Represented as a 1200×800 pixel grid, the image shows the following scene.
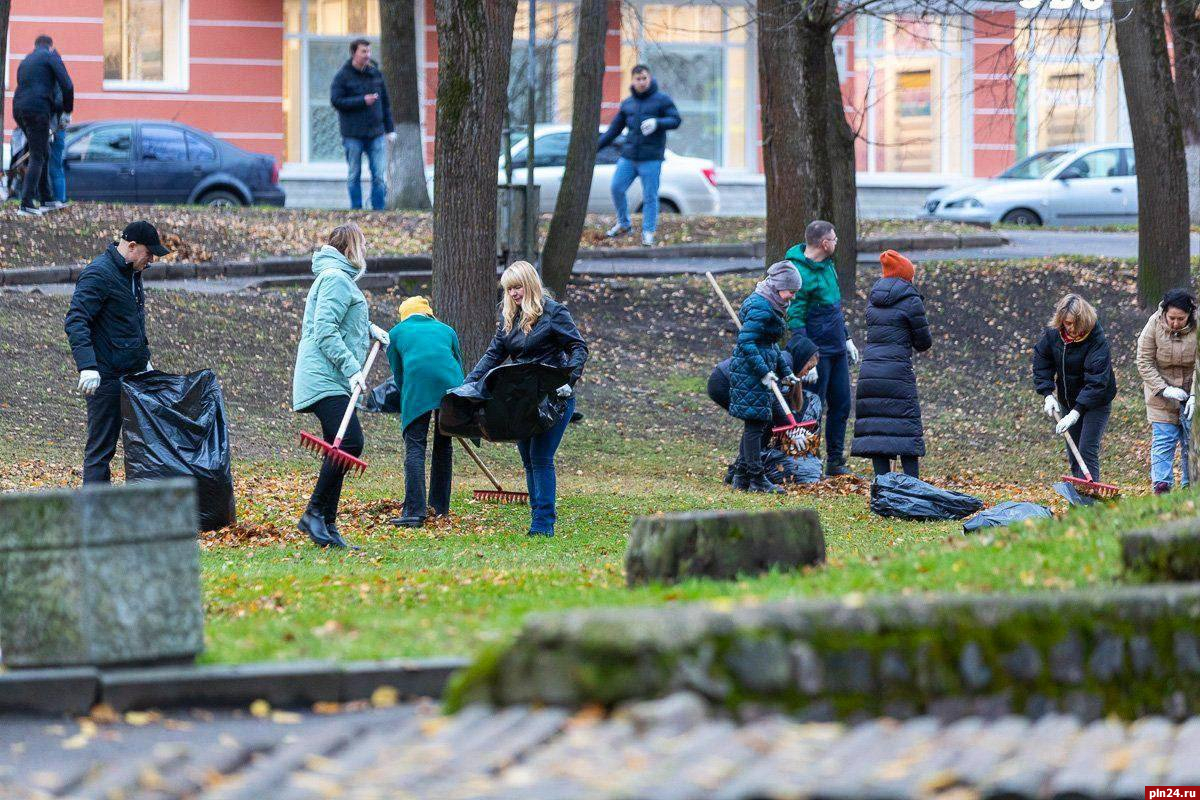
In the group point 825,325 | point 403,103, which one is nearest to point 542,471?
point 825,325

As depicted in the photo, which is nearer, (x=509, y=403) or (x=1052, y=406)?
(x=509, y=403)

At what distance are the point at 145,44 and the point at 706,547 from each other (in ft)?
81.5

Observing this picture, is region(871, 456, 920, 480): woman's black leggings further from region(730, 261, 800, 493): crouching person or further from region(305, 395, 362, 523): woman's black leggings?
region(305, 395, 362, 523): woman's black leggings

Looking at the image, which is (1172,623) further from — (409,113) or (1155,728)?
A: (409,113)

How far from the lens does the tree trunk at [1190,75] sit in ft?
73.6

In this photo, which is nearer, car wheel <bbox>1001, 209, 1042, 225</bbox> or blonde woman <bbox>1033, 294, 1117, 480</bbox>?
blonde woman <bbox>1033, 294, 1117, 480</bbox>

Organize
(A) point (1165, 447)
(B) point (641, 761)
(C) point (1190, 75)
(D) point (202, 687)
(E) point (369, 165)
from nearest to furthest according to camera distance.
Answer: (B) point (641, 761)
(D) point (202, 687)
(A) point (1165, 447)
(E) point (369, 165)
(C) point (1190, 75)

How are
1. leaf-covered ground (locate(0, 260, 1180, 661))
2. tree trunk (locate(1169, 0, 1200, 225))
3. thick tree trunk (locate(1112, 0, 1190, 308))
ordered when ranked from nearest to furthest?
1. leaf-covered ground (locate(0, 260, 1180, 661))
2. thick tree trunk (locate(1112, 0, 1190, 308))
3. tree trunk (locate(1169, 0, 1200, 225))

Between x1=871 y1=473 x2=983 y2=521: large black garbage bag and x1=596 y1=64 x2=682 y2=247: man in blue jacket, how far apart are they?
10.3m

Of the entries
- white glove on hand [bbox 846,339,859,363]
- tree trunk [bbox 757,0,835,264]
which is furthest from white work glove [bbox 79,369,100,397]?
tree trunk [bbox 757,0,835,264]

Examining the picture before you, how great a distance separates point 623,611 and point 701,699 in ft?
1.16

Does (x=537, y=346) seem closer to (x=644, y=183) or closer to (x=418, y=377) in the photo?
(x=418, y=377)

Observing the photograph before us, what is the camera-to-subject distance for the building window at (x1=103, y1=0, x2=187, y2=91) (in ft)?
97.9

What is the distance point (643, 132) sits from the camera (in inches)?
844
